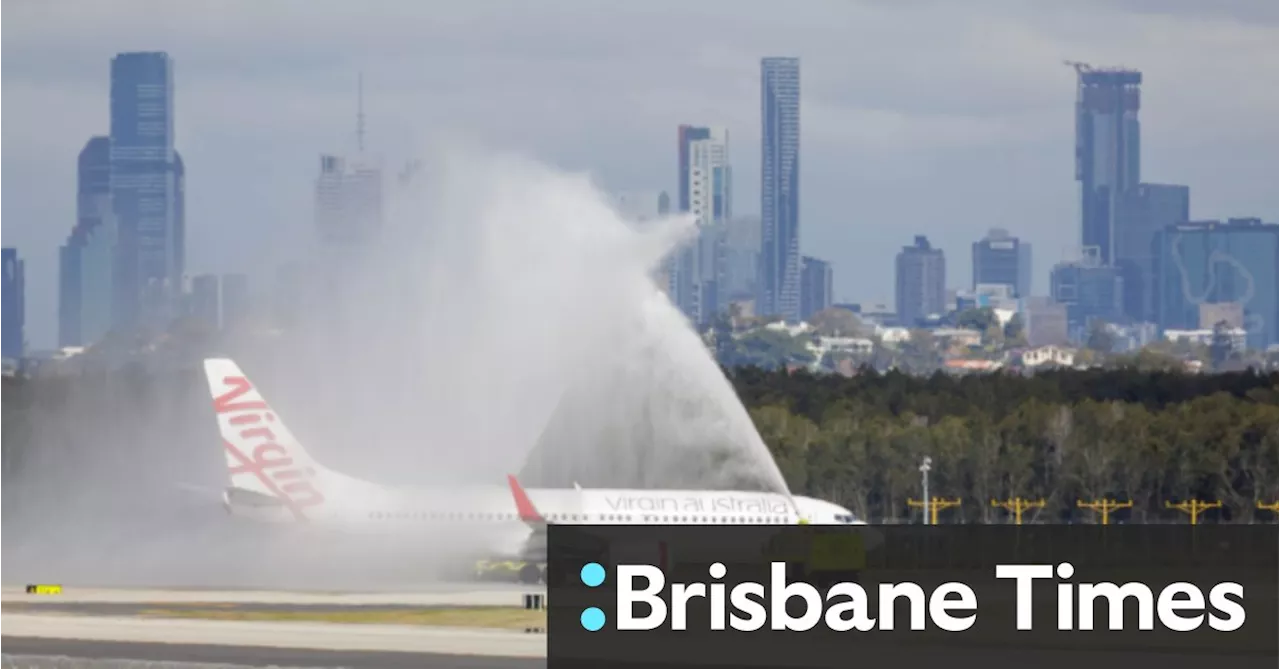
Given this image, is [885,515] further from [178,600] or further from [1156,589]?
[178,600]

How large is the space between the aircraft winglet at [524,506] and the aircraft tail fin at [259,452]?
713 centimetres

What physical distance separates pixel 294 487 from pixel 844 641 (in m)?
31.1

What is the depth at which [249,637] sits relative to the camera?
199ft

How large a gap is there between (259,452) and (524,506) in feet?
32.5

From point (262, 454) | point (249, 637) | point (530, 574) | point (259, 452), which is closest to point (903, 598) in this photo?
point (530, 574)

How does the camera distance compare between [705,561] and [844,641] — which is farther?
[705,561]

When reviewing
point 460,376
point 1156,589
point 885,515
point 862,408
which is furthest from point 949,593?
point 862,408

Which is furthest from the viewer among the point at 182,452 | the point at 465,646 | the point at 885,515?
the point at 885,515

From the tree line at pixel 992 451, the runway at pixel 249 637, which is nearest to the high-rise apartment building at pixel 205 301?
the tree line at pixel 992 451

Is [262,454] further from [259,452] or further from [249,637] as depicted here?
[249,637]

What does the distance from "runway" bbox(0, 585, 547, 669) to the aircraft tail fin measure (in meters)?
9.79

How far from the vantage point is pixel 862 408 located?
15700cm

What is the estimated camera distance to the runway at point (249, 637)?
55312 millimetres

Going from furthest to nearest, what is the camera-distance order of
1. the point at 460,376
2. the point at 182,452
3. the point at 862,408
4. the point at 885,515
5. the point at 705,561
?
the point at 862,408 → the point at 885,515 → the point at 182,452 → the point at 460,376 → the point at 705,561
